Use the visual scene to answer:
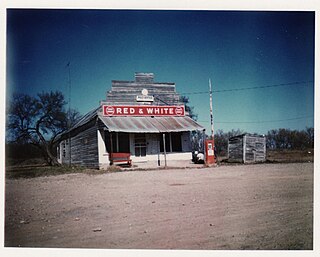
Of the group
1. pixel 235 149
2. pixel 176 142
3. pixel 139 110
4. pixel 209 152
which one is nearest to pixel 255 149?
pixel 235 149

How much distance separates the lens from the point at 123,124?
955 cm

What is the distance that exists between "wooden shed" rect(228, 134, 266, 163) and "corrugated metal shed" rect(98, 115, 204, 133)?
1164mm

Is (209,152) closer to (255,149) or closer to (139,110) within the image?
(255,149)

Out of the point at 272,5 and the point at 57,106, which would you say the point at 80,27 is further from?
the point at 272,5

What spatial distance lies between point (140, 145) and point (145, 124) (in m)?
0.82

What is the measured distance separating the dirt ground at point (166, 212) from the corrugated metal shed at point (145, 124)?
A: 2.11 meters

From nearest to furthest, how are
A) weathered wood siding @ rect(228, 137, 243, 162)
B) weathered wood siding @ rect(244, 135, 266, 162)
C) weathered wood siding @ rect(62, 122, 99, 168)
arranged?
weathered wood siding @ rect(244, 135, 266, 162) → weathered wood siding @ rect(228, 137, 243, 162) → weathered wood siding @ rect(62, 122, 99, 168)

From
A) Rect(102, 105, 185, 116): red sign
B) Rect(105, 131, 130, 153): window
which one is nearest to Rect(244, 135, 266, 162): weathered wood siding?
Rect(102, 105, 185, 116): red sign

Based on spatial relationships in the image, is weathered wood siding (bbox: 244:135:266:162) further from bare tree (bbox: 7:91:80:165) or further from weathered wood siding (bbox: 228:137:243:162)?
bare tree (bbox: 7:91:80:165)

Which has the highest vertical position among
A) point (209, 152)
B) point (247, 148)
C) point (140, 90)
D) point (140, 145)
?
point (140, 90)

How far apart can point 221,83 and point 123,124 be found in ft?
11.1

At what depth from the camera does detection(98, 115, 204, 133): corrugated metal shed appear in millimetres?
9391

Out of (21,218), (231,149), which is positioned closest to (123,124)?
(231,149)

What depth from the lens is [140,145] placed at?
33.0 feet
